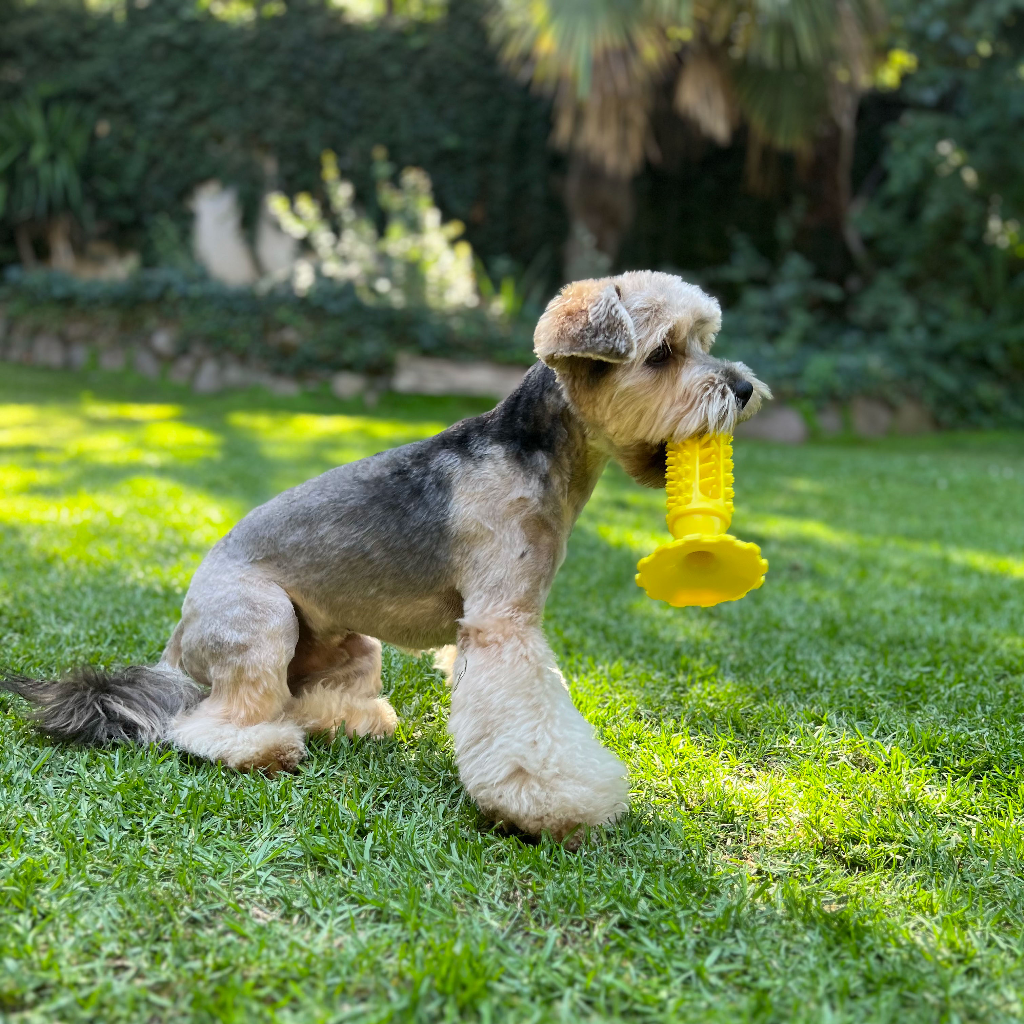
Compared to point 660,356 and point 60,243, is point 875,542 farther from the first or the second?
point 60,243

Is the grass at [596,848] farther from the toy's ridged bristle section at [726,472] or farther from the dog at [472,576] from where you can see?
the toy's ridged bristle section at [726,472]

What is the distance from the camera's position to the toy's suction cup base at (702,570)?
276cm

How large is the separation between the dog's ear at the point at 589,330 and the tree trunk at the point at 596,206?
12.2 m

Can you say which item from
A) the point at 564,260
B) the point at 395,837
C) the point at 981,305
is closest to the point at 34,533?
the point at 395,837

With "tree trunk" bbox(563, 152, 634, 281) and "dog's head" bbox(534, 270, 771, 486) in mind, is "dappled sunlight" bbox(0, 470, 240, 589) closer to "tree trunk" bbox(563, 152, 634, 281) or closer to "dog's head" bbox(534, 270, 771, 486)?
"dog's head" bbox(534, 270, 771, 486)

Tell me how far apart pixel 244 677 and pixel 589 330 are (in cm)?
158

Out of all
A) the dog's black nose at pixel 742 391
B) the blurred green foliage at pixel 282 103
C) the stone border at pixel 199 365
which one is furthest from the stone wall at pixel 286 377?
the dog's black nose at pixel 742 391

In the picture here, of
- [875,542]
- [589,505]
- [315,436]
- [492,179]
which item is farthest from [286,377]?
[875,542]

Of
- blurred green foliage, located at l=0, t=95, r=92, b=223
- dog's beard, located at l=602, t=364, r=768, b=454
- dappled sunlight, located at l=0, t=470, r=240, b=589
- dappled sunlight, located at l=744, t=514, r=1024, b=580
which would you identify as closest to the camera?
dog's beard, located at l=602, t=364, r=768, b=454

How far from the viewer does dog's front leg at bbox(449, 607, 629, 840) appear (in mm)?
2609

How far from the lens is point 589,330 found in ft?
8.98

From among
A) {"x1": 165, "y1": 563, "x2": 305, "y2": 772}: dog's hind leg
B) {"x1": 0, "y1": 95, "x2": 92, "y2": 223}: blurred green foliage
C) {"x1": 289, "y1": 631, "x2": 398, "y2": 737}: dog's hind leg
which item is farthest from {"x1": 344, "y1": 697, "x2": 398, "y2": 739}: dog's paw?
{"x1": 0, "y1": 95, "x2": 92, "y2": 223}: blurred green foliage

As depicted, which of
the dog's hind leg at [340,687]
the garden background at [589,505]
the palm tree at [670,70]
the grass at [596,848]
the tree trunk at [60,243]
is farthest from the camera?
the tree trunk at [60,243]

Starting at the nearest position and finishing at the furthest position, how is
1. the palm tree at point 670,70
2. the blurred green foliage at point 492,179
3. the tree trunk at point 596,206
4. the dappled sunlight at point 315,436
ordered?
the dappled sunlight at point 315,436, the palm tree at point 670,70, the tree trunk at point 596,206, the blurred green foliage at point 492,179
